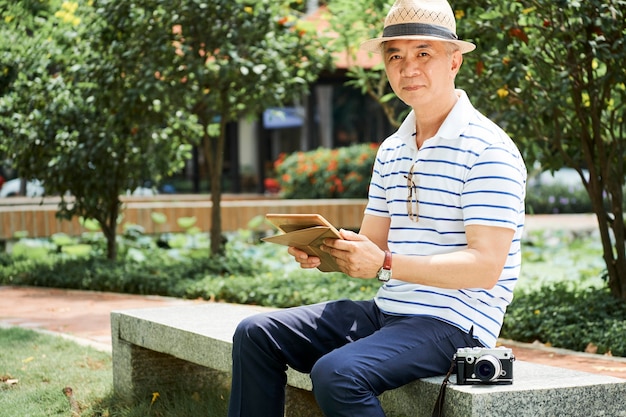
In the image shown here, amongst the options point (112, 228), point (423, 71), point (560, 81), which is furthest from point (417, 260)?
Answer: point (112, 228)

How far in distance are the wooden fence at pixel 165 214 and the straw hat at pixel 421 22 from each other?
7.83 m

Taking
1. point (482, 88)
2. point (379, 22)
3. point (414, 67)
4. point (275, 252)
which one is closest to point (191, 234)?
point (275, 252)

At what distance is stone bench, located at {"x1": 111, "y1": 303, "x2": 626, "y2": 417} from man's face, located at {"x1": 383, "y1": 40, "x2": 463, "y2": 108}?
0.90 metres

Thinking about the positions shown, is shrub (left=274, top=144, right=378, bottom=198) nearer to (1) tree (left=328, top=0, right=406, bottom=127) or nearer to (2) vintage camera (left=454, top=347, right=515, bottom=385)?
(1) tree (left=328, top=0, right=406, bottom=127)

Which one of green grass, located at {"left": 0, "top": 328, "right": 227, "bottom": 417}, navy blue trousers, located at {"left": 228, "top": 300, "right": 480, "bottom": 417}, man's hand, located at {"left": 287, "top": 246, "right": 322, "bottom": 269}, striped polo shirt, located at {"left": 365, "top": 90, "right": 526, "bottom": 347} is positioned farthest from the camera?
green grass, located at {"left": 0, "top": 328, "right": 227, "bottom": 417}

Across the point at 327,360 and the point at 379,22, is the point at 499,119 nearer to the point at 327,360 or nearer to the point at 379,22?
the point at 379,22

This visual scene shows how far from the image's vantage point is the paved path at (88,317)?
5641 millimetres

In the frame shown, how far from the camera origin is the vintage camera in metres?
2.96

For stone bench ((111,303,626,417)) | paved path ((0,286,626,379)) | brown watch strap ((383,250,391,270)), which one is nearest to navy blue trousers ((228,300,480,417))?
stone bench ((111,303,626,417))

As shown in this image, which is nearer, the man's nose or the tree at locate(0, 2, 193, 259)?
the man's nose

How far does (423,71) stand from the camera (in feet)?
10.8

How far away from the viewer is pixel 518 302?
Answer: 7.07 m

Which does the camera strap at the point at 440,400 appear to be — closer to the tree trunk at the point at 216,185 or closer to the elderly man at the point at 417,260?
the elderly man at the point at 417,260

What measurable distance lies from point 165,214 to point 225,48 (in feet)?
13.8
